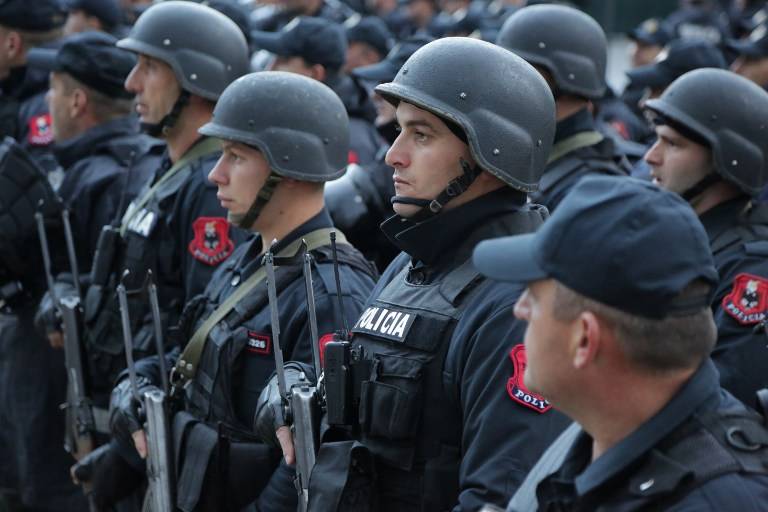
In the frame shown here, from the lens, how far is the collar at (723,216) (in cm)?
479

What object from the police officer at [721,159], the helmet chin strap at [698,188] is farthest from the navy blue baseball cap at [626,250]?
the helmet chin strap at [698,188]

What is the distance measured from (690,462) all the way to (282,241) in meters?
2.42

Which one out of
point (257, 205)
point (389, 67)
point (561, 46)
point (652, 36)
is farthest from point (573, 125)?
point (652, 36)

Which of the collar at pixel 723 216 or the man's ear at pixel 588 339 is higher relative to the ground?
the man's ear at pixel 588 339

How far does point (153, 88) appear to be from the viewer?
6.07 m

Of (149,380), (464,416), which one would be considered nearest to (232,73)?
(149,380)

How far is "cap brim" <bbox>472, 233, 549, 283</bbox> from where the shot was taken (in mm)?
2490

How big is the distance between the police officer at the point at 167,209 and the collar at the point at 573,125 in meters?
1.62

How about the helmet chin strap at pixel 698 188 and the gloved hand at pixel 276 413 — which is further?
the helmet chin strap at pixel 698 188

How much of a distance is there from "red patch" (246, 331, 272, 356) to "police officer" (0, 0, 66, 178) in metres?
4.68

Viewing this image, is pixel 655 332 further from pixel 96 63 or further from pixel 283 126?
pixel 96 63

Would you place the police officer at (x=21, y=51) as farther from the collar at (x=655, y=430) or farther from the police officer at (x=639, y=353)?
the collar at (x=655, y=430)

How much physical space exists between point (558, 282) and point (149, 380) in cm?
287

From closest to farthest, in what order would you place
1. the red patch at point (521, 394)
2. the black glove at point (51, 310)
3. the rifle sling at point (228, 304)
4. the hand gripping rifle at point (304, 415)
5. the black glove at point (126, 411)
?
the red patch at point (521, 394) → the hand gripping rifle at point (304, 415) → the rifle sling at point (228, 304) → the black glove at point (126, 411) → the black glove at point (51, 310)
